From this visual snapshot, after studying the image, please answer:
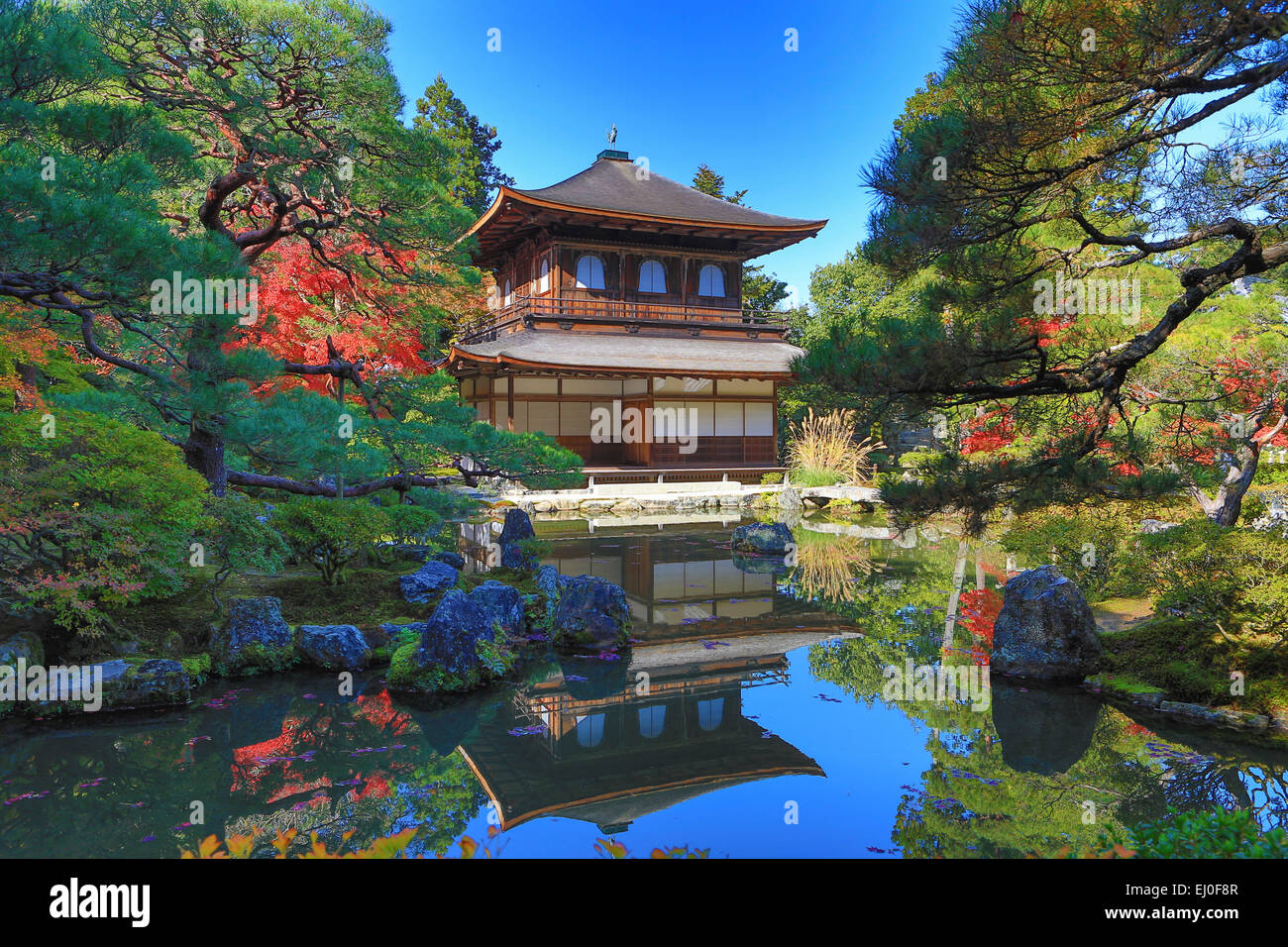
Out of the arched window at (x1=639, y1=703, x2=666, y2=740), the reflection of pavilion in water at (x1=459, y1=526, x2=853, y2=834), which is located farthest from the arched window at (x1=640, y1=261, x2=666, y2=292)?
the arched window at (x1=639, y1=703, x2=666, y2=740)

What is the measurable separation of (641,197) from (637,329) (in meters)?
3.68

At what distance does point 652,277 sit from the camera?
1980cm

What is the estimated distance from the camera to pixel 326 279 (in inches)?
402

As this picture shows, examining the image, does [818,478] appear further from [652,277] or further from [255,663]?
[255,663]

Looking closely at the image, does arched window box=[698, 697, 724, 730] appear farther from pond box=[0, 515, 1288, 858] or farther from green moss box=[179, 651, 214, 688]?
green moss box=[179, 651, 214, 688]

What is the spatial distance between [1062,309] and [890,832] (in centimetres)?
311

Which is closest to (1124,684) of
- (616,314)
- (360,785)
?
(360,785)

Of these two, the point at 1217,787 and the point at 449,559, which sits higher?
the point at 449,559

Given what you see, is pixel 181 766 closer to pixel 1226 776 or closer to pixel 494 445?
pixel 494 445

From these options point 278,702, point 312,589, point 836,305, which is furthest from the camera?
point 836,305

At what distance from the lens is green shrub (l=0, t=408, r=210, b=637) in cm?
465

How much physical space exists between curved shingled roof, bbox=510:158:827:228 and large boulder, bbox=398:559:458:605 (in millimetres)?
11969
